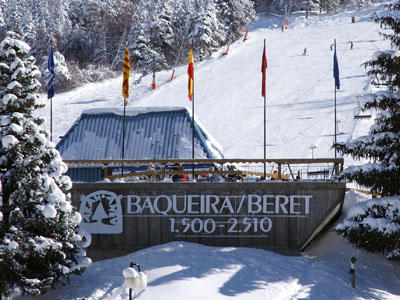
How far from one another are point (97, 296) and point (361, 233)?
721 centimetres

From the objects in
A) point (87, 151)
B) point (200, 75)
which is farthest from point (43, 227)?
point (200, 75)

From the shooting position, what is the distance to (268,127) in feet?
132

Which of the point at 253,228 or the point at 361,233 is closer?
the point at 361,233

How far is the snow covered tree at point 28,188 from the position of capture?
47.2 ft

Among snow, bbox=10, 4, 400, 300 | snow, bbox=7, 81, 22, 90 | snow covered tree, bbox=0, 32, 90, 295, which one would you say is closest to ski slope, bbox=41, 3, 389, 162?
snow, bbox=10, 4, 400, 300

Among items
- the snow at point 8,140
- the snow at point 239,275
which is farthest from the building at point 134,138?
the snow at point 8,140

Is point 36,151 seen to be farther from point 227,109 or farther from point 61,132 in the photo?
point 227,109

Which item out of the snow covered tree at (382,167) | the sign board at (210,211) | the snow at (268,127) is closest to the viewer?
the snow at (268,127)

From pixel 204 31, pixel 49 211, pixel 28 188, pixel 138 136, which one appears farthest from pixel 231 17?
pixel 49 211

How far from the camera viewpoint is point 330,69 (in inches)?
2111

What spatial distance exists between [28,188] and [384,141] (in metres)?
9.58

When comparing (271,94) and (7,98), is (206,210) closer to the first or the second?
(7,98)

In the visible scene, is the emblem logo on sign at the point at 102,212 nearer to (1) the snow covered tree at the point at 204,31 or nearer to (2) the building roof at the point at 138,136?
(2) the building roof at the point at 138,136

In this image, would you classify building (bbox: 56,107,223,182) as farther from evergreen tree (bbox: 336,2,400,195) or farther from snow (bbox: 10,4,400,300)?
evergreen tree (bbox: 336,2,400,195)
